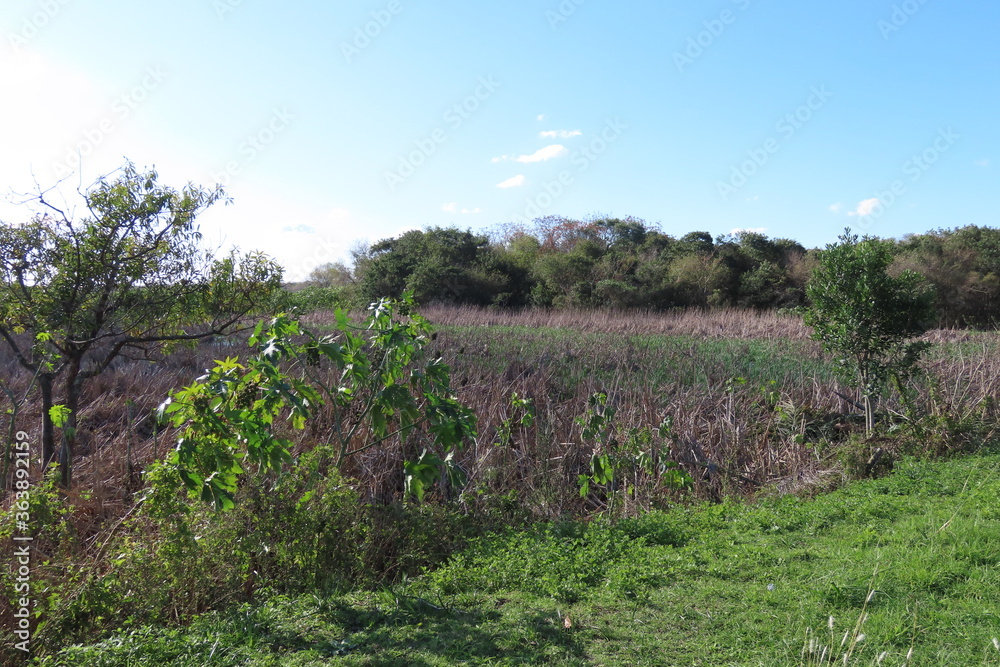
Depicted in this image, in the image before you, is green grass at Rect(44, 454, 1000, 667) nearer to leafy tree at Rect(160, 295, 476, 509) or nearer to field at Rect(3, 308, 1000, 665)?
field at Rect(3, 308, 1000, 665)

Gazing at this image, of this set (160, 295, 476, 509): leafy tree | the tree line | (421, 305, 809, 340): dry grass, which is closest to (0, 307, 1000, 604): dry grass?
(160, 295, 476, 509): leafy tree

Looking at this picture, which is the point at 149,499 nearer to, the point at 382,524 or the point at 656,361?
the point at 382,524

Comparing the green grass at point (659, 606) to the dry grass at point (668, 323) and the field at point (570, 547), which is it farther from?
the dry grass at point (668, 323)

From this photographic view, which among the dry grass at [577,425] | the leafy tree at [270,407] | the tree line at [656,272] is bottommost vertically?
the dry grass at [577,425]

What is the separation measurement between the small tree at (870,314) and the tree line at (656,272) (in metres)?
19.8

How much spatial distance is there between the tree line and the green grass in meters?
23.5

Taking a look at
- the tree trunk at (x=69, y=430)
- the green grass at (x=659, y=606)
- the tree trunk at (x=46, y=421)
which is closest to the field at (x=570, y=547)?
the green grass at (x=659, y=606)

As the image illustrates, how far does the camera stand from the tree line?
26737 mm

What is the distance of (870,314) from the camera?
7.66 meters

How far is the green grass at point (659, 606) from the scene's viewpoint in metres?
3.08

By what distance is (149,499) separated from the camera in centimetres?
372

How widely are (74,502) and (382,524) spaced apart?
2.39m

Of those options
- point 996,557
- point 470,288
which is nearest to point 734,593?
point 996,557

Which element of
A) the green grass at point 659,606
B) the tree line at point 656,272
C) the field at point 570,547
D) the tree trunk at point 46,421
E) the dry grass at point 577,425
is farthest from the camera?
the tree line at point 656,272
